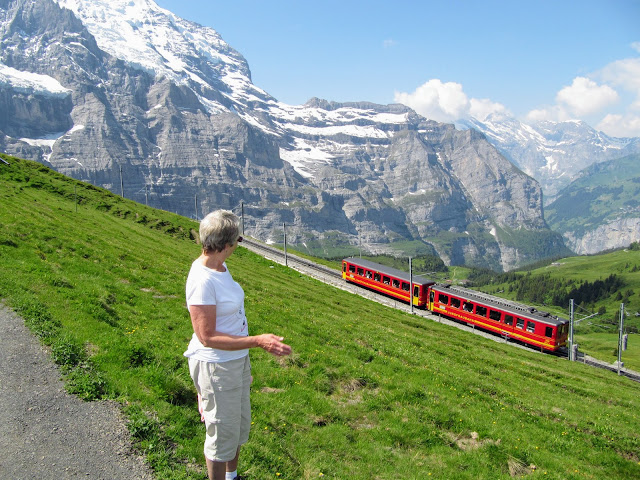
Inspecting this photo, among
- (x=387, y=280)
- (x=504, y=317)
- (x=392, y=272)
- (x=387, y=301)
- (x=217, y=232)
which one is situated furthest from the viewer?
(x=392, y=272)

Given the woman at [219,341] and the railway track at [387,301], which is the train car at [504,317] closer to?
the railway track at [387,301]

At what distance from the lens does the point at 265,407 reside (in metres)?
9.29

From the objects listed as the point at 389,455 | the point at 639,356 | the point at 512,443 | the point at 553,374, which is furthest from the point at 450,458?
the point at 639,356

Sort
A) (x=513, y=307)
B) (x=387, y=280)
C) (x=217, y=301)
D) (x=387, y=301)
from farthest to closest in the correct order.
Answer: (x=387, y=280) → (x=387, y=301) → (x=513, y=307) → (x=217, y=301)

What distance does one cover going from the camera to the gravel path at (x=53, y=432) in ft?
19.9

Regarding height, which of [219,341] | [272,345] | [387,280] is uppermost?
[219,341]

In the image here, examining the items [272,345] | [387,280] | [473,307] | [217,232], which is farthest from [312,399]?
[387,280]

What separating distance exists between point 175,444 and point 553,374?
995 inches

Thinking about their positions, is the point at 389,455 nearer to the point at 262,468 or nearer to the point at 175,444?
the point at 262,468

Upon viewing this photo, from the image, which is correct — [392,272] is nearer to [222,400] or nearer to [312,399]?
[312,399]

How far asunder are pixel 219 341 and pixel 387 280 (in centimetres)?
5478

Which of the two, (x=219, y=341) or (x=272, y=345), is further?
(x=272, y=345)

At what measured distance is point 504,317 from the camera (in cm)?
4728

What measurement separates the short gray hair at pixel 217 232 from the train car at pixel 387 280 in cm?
4778
